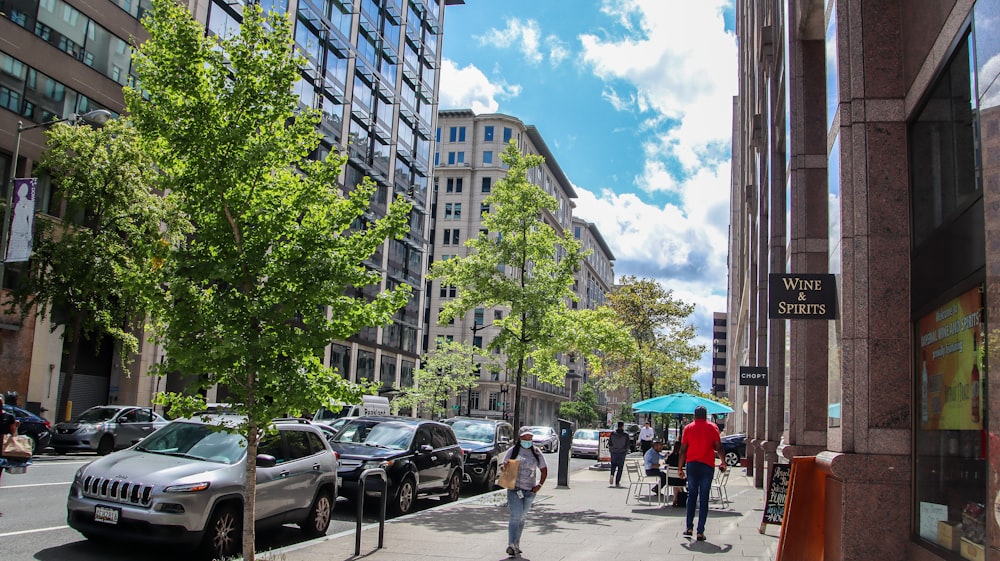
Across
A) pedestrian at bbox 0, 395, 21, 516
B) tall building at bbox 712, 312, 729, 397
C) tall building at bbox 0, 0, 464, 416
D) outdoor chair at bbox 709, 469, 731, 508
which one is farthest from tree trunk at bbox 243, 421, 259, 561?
tall building at bbox 712, 312, 729, 397

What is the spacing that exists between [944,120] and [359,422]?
12706 millimetres

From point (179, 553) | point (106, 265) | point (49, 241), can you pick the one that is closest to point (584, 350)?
point (179, 553)

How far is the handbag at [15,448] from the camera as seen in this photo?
1278 centimetres

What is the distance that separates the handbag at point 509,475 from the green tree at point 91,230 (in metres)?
21.2

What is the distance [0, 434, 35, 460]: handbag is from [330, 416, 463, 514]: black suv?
16.3 feet

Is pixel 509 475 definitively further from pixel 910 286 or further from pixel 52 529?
pixel 52 529

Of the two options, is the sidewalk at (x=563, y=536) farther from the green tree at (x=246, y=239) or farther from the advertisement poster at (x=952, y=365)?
the advertisement poster at (x=952, y=365)

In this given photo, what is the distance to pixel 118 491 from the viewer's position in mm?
9516

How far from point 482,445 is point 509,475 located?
35.7 feet

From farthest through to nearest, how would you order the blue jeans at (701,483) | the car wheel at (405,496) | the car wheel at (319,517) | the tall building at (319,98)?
the tall building at (319,98) → the car wheel at (405,496) → the car wheel at (319,517) → the blue jeans at (701,483)

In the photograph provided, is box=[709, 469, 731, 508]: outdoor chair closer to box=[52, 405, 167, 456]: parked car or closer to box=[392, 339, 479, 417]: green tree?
box=[52, 405, 167, 456]: parked car

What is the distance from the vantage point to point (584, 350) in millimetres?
19891

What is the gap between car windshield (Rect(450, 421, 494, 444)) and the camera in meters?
22.1

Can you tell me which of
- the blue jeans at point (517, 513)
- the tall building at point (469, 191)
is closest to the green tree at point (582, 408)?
the tall building at point (469, 191)
